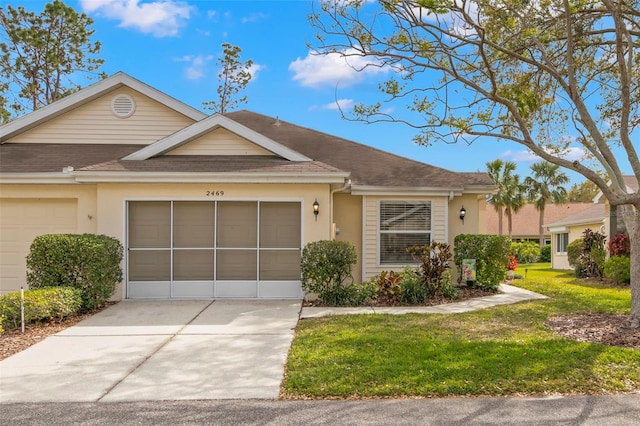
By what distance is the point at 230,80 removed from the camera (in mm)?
28625

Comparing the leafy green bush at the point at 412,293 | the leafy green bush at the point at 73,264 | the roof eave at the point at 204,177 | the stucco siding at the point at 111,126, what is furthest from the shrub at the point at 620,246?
the leafy green bush at the point at 73,264

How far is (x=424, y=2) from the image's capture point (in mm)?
7598

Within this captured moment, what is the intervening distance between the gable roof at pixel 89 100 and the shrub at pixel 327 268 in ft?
18.2

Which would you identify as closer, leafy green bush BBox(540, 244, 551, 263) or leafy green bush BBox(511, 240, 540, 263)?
leafy green bush BBox(511, 240, 540, 263)

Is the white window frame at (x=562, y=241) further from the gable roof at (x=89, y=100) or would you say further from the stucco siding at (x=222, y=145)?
the gable roof at (x=89, y=100)

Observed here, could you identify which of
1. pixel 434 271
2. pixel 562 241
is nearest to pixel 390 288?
pixel 434 271

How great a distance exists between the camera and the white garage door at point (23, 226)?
10.8m

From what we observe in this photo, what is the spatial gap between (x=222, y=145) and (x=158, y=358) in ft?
20.5

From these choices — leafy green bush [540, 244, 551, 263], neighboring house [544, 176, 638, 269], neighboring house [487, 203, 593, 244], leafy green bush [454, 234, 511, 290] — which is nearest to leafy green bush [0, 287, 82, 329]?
leafy green bush [454, 234, 511, 290]

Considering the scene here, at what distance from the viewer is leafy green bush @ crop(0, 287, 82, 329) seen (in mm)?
7516

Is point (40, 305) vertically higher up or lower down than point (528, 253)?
higher up

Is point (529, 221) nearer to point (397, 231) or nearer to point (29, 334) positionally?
point (397, 231)

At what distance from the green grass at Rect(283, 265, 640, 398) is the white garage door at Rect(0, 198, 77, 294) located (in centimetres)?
673

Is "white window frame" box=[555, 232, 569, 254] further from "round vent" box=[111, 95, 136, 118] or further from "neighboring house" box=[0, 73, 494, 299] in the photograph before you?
"round vent" box=[111, 95, 136, 118]
